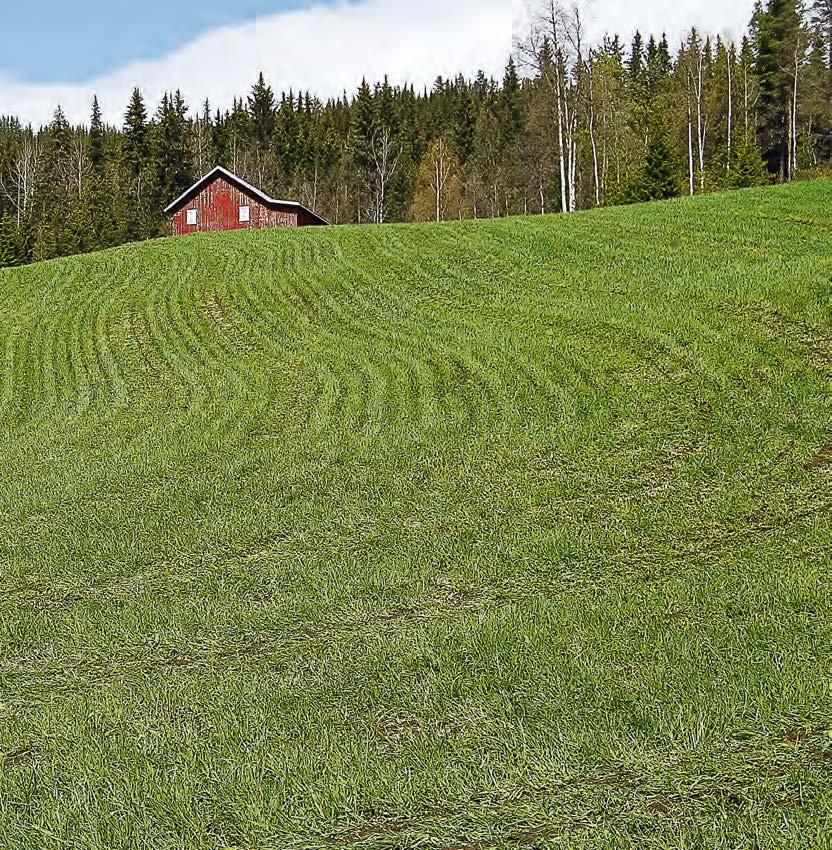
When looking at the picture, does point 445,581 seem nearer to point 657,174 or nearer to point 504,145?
point 657,174

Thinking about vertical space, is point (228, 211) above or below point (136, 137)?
below

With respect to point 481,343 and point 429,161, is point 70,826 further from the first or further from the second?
point 429,161

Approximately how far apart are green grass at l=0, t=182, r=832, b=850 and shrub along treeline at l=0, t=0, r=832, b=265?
27.0 m

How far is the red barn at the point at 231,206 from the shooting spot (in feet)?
137

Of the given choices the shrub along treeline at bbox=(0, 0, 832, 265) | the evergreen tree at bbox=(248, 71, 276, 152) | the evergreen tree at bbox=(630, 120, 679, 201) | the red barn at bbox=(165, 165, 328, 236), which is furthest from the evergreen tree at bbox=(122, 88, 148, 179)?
the evergreen tree at bbox=(630, 120, 679, 201)

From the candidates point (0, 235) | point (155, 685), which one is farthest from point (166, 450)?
point (0, 235)

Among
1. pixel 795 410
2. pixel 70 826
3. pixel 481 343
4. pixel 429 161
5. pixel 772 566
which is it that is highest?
pixel 429 161

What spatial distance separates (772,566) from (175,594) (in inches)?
180

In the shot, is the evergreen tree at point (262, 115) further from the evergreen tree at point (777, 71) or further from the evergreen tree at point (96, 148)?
the evergreen tree at point (777, 71)

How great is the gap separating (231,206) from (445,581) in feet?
127

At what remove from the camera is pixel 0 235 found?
54281mm

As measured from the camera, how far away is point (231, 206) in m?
42.3

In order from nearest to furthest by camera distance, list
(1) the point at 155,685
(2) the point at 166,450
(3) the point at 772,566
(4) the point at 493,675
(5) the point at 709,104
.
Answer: (4) the point at 493,675
(1) the point at 155,685
(3) the point at 772,566
(2) the point at 166,450
(5) the point at 709,104

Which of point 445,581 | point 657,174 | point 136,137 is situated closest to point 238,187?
point 657,174
